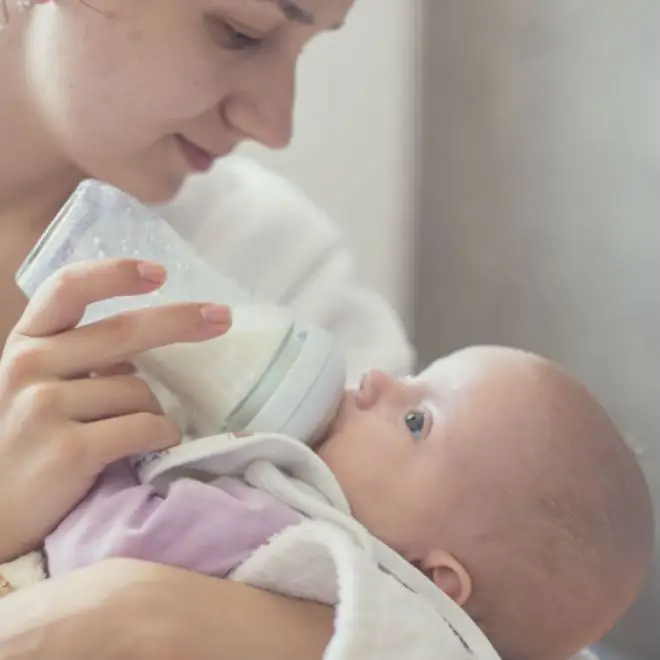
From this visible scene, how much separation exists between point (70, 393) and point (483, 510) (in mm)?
321

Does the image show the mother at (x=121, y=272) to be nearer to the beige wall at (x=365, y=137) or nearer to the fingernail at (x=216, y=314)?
the fingernail at (x=216, y=314)

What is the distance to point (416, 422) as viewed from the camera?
2.59ft

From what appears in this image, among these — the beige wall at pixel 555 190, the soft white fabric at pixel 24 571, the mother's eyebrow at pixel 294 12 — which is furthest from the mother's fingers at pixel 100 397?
the beige wall at pixel 555 190

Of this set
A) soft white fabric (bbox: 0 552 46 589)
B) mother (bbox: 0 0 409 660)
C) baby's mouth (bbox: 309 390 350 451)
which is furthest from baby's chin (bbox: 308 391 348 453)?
soft white fabric (bbox: 0 552 46 589)

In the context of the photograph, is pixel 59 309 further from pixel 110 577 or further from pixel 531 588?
pixel 531 588

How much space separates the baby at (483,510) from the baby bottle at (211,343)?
5 cm

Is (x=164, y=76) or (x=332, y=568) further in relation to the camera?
(x=164, y=76)

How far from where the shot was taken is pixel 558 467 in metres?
0.75

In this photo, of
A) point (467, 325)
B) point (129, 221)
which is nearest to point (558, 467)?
point (129, 221)

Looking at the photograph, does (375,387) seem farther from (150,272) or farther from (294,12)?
(294,12)

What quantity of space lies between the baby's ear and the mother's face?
41 centimetres

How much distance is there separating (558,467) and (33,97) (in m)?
0.62

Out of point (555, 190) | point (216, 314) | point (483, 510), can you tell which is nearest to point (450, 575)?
point (483, 510)

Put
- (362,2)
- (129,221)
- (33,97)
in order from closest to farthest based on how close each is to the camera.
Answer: (129,221) → (33,97) → (362,2)
